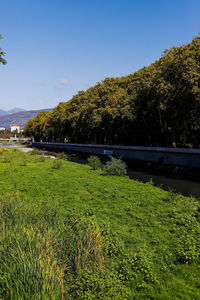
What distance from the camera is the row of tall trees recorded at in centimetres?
3375

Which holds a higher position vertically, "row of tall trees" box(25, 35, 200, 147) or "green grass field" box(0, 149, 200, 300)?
"row of tall trees" box(25, 35, 200, 147)

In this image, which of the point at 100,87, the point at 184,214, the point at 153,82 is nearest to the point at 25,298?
the point at 184,214

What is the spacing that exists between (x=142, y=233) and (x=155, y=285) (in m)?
2.94

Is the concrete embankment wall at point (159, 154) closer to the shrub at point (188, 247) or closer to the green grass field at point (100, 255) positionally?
the green grass field at point (100, 255)

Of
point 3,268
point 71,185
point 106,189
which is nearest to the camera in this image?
point 3,268

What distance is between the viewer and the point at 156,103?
4100cm

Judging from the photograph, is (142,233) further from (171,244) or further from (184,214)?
(184,214)

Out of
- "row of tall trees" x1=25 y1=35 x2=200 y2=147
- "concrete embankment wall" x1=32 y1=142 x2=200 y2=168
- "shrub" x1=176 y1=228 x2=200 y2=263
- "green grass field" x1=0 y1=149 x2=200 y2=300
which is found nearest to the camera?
"green grass field" x1=0 y1=149 x2=200 y2=300

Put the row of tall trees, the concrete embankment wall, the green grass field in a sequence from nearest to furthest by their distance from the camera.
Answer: the green grass field, the row of tall trees, the concrete embankment wall

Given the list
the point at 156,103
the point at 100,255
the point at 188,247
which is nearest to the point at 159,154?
the point at 156,103

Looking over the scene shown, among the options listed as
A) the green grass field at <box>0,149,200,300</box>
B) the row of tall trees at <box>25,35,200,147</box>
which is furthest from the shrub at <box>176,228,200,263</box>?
the row of tall trees at <box>25,35,200,147</box>

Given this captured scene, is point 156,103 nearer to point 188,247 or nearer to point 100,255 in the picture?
point 188,247

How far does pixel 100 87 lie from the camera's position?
64500 mm

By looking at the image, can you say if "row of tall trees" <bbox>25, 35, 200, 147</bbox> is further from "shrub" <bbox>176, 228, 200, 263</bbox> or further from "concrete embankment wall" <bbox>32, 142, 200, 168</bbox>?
"shrub" <bbox>176, 228, 200, 263</bbox>
